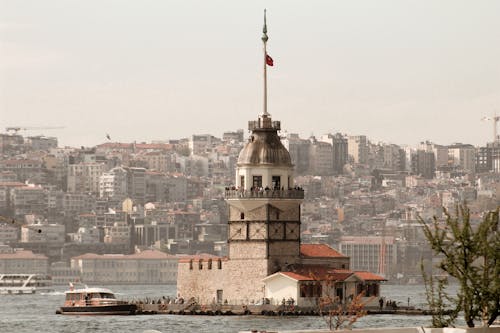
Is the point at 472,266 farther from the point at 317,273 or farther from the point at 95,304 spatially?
the point at 95,304

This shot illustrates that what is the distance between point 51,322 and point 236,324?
45.5 ft

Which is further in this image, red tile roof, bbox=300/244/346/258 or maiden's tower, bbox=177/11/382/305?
red tile roof, bbox=300/244/346/258

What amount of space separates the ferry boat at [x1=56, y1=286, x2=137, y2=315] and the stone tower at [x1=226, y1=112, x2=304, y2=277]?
24.0 ft

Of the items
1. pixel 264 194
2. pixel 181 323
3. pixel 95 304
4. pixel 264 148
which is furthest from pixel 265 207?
pixel 95 304

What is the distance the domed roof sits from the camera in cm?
8825

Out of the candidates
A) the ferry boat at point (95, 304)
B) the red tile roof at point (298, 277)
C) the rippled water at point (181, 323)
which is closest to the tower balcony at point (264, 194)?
the red tile roof at point (298, 277)

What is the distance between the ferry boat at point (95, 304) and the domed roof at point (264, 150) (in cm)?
1010

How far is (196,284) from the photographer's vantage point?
90.3 meters

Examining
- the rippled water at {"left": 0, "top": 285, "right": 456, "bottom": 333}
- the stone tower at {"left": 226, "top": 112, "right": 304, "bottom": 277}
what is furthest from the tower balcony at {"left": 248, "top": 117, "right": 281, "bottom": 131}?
the rippled water at {"left": 0, "top": 285, "right": 456, "bottom": 333}

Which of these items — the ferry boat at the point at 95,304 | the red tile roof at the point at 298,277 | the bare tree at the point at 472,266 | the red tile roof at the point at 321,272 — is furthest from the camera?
the ferry boat at the point at 95,304

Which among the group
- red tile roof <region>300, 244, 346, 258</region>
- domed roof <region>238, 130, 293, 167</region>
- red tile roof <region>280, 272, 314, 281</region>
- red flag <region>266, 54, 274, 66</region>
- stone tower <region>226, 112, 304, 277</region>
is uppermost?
red flag <region>266, 54, 274, 66</region>

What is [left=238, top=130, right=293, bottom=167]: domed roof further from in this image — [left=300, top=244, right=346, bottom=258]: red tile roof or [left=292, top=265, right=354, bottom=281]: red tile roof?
[left=292, top=265, right=354, bottom=281]: red tile roof

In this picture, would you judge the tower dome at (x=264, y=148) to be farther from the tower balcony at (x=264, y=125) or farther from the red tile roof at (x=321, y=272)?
the red tile roof at (x=321, y=272)

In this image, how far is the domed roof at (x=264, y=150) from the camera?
8825 cm
